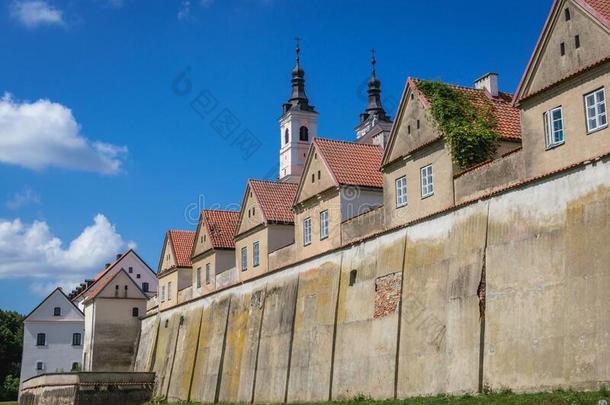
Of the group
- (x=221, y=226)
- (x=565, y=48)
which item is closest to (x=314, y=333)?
(x=565, y=48)

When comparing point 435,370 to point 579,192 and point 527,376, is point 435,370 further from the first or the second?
point 579,192

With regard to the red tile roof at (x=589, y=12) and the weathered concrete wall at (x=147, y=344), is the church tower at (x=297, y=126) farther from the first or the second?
the red tile roof at (x=589, y=12)

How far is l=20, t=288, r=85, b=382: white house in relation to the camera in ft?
241

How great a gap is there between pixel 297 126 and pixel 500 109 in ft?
267

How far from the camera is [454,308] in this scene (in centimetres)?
2358

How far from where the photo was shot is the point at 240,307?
41.4m

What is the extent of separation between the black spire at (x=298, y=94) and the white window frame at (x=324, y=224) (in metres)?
74.2

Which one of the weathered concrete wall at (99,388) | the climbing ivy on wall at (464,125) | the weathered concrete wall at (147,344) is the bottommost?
the weathered concrete wall at (99,388)

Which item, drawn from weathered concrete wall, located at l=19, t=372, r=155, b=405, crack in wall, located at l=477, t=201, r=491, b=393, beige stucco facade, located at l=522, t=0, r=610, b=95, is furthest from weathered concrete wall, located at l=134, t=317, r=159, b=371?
beige stucco facade, located at l=522, t=0, r=610, b=95

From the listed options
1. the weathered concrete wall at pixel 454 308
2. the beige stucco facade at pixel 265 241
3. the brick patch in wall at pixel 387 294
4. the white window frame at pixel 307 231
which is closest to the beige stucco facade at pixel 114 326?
the beige stucco facade at pixel 265 241

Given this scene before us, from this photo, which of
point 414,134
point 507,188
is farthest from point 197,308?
point 507,188

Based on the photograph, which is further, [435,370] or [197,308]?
[197,308]

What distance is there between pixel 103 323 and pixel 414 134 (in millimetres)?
43869

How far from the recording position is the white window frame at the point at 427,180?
1057 inches
